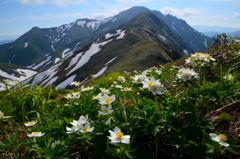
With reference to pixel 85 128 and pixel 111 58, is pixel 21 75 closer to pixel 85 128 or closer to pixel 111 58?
pixel 111 58

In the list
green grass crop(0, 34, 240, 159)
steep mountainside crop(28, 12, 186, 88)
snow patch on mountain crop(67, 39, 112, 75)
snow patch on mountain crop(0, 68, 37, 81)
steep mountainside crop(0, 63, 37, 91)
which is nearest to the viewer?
green grass crop(0, 34, 240, 159)

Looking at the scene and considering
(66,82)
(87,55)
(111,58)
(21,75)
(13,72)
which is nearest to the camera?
(111,58)

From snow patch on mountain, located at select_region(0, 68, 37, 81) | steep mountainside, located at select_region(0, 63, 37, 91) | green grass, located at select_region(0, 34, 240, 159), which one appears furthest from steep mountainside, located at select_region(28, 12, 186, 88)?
steep mountainside, located at select_region(0, 63, 37, 91)

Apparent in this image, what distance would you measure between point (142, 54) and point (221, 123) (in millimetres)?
44129

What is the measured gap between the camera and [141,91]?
2.18m

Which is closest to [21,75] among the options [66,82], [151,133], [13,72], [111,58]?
[13,72]

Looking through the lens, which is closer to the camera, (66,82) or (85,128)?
(85,128)

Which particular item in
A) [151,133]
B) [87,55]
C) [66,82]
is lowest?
[66,82]

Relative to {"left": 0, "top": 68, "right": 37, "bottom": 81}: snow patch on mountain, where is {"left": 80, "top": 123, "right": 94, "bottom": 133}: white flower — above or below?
above

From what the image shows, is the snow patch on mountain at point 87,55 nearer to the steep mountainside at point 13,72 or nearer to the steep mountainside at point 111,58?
the steep mountainside at point 111,58

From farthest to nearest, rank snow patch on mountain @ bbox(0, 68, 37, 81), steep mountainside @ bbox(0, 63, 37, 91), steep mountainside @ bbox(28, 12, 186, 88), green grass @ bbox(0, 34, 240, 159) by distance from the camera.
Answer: steep mountainside @ bbox(0, 63, 37, 91) < snow patch on mountain @ bbox(0, 68, 37, 81) < steep mountainside @ bbox(28, 12, 186, 88) < green grass @ bbox(0, 34, 240, 159)

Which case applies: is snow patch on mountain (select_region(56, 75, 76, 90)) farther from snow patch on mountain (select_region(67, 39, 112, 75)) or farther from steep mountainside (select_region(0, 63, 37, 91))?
steep mountainside (select_region(0, 63, 37, 91))

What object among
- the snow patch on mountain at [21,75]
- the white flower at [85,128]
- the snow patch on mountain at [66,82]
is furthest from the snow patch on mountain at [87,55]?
the snow patch on mountain at [21,75]

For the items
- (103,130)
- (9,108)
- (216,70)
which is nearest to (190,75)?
(103,130)
